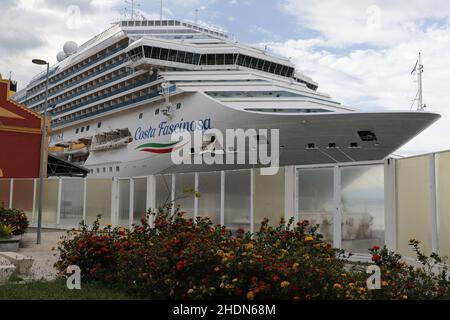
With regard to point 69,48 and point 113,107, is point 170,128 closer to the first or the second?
point 113,107

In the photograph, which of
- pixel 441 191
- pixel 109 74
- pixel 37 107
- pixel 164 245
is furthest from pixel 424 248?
pixel 37 107

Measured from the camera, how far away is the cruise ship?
22.2 m

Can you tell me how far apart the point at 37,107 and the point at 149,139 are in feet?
86.3

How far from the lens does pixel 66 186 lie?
1900cm

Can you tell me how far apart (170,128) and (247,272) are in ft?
74.8

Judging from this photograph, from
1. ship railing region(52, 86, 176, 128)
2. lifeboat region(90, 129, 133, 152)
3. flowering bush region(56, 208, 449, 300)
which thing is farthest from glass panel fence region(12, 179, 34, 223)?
flowering bush region(56, 208, 449, 300)

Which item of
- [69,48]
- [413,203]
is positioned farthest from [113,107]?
[413,203]

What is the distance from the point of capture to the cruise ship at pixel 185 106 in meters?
22.2

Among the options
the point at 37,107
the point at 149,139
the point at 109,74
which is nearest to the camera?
the point at 149,139

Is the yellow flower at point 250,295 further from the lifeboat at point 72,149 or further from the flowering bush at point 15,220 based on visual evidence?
the lifeboat at point 72,149

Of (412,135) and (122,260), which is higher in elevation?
(412,135)

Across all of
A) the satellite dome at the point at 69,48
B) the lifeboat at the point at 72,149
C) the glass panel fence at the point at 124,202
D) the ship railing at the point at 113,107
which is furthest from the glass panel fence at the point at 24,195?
the satellite dome at the point at 69,48

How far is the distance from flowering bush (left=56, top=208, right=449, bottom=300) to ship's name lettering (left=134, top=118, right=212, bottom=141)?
18.3m

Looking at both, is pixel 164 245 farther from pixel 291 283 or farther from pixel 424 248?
pixel 424 248
